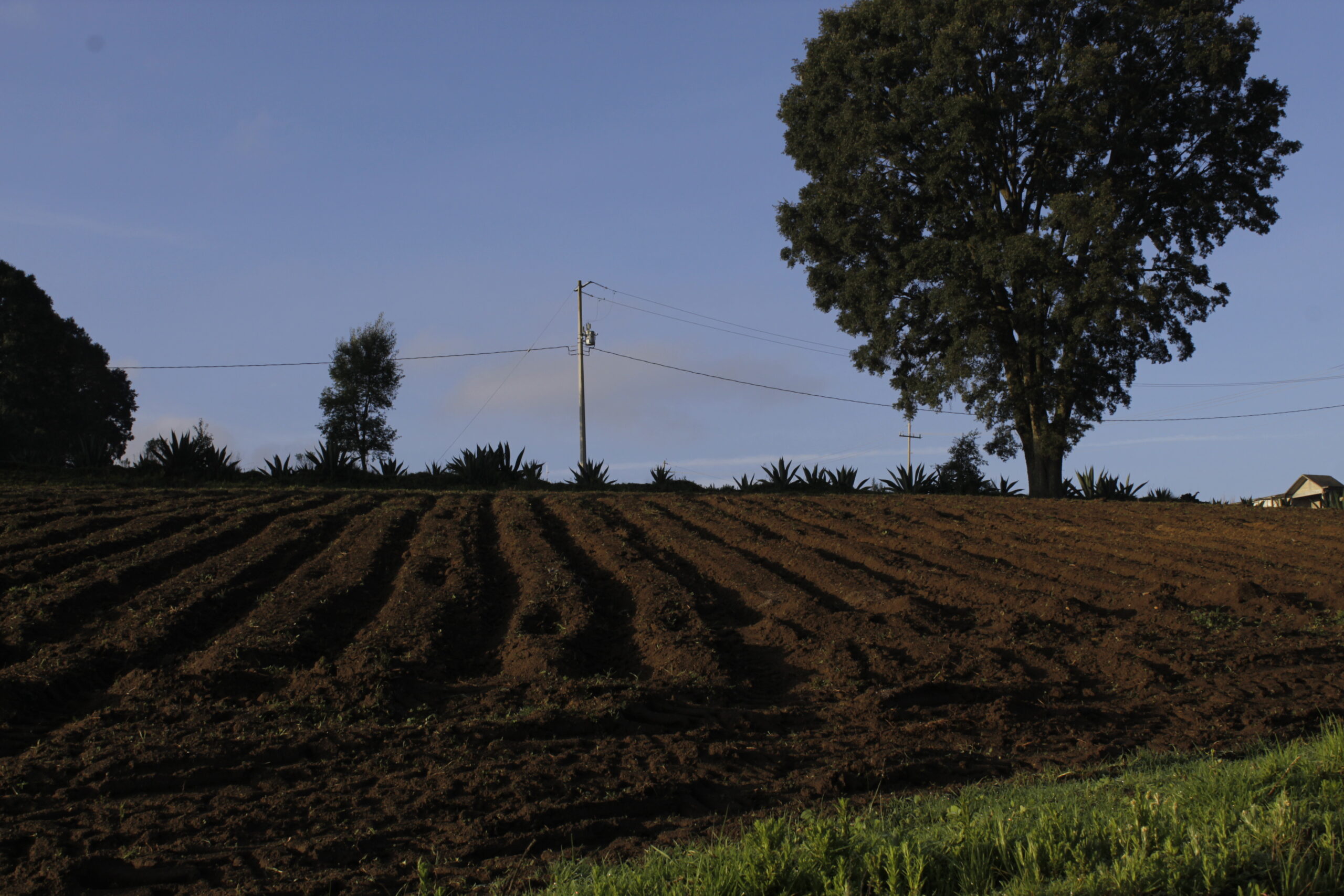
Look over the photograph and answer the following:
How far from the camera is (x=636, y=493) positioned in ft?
64.8

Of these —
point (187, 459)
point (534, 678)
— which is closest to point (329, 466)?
point (187, 459)

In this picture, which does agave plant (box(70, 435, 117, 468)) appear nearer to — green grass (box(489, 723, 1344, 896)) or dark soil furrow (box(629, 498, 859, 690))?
dark soil furrow (box(629, 498, 859, 690))

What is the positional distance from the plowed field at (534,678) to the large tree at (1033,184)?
9.61 m

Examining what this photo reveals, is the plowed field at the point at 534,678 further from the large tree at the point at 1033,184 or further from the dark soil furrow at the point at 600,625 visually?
the large tree at the point at 1033,184

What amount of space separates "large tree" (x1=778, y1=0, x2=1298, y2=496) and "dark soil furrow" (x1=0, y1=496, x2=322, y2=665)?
16376 millimetres

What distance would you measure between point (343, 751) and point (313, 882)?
171cm

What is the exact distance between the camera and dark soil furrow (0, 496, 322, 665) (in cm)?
755

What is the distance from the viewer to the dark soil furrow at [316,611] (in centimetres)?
706

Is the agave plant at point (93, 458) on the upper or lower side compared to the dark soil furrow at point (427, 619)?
upper

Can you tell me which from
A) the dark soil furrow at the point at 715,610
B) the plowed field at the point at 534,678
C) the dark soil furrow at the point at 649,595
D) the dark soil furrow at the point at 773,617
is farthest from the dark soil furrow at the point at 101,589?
the dark soil furrow at the point at 773,617

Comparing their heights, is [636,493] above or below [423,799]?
above

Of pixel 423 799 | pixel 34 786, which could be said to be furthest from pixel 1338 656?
pixel 34 786

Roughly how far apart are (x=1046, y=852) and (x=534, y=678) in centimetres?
436

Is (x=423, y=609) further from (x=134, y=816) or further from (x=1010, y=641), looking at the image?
(x=1010, y=641)
